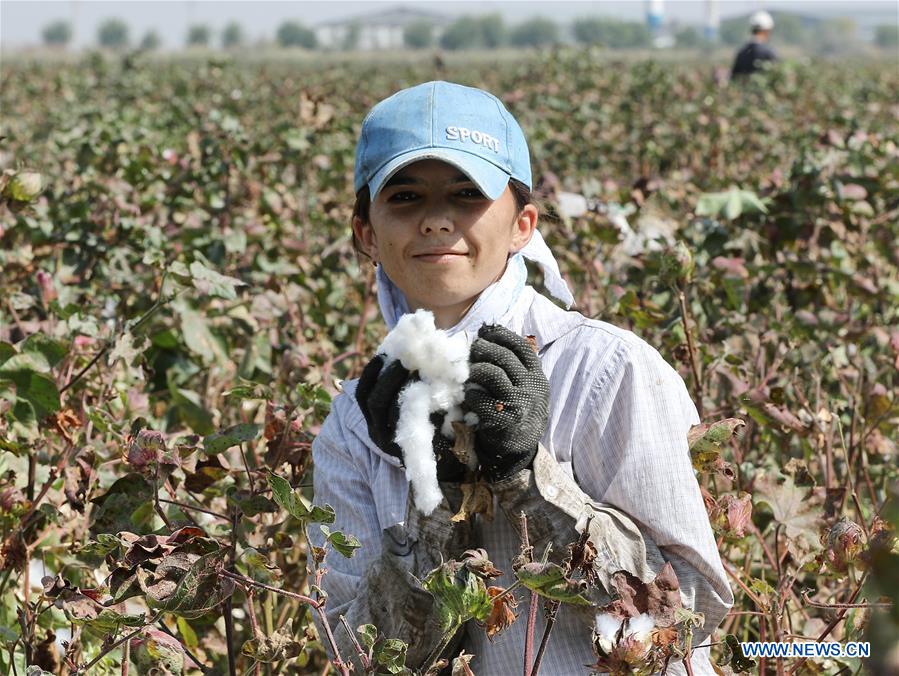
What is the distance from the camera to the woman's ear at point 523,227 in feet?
5.35

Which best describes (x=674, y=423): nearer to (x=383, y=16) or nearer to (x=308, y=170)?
(x=308, y=170)

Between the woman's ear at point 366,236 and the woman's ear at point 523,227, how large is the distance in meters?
0.19

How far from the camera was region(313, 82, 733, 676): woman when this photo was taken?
4.08 ft

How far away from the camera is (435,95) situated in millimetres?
1534

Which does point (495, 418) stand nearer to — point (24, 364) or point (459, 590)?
point (459, 590)

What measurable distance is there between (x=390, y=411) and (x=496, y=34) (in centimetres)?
9801

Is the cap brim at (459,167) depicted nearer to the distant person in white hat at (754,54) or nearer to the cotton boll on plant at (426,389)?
the cotton boll on plant at (426,389)

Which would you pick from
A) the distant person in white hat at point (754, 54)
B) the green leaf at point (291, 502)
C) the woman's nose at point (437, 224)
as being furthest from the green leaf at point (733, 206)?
the distant person in white hat at point (754, 54)

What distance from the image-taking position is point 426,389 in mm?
1184

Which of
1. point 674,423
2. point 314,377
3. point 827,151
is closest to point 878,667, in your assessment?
point 674,423

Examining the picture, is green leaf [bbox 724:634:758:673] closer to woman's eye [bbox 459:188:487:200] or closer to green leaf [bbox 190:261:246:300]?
woman's eye [bbox 459:188:487:200]

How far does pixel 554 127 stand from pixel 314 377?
5206mm

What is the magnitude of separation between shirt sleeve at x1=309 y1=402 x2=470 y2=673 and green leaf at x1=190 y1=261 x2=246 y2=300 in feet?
1.57

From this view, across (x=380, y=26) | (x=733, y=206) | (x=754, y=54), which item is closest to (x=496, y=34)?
(x=380, y=26)
